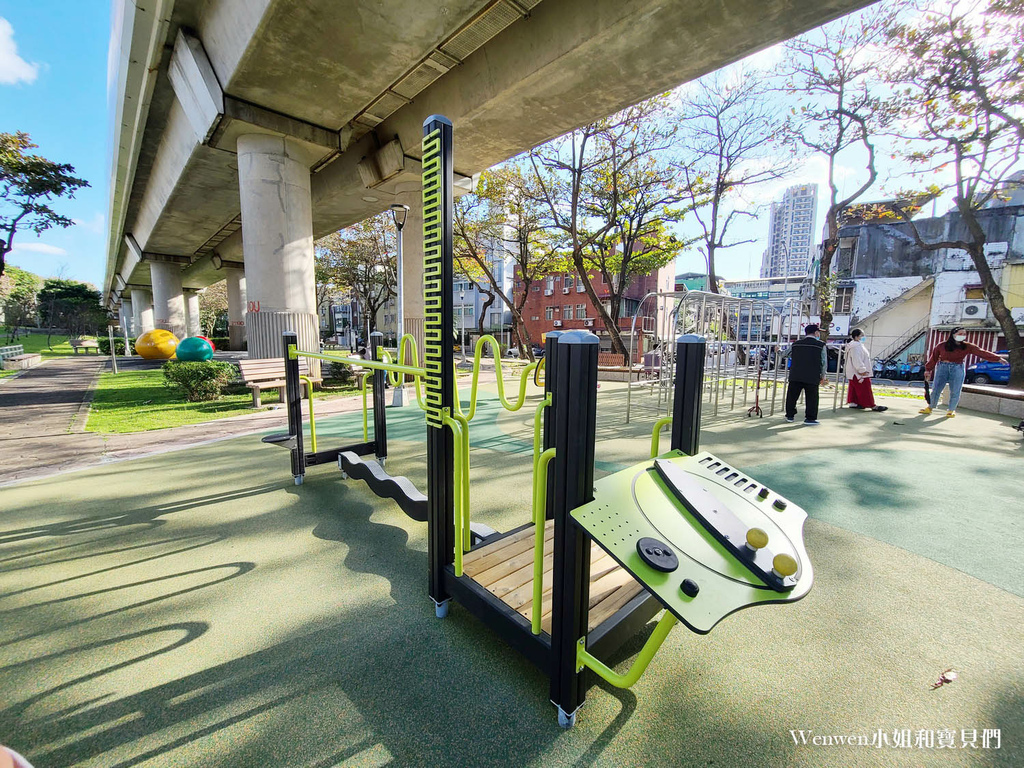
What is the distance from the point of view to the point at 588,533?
4.33 feet

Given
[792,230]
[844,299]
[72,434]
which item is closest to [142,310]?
[72,434]

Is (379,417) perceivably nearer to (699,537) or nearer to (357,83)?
(699,537)

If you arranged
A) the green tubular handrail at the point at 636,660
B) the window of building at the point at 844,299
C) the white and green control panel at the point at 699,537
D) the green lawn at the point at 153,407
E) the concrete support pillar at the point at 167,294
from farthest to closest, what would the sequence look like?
the window of building at the point at 844,299 → the concrete support pillar at the point at 167,294 → the green lawn at the point at 153,407 → the green tubular handrail at the point at 636,660 → the white and green control panel at the point at 699,537

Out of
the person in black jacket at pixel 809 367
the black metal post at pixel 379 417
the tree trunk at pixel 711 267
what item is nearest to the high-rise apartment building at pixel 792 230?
the tree trunk at pixel 711 267

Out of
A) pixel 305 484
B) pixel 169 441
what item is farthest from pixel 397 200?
pixel 305 484

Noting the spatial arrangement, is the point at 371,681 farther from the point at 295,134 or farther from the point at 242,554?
the point at 295,134

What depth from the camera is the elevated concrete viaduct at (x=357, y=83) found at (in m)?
5.71

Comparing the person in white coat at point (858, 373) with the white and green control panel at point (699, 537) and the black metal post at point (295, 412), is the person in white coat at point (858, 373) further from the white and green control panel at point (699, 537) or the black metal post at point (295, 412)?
the black metal post at point (295, 412)

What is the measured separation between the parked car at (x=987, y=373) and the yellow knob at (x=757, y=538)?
966 inches

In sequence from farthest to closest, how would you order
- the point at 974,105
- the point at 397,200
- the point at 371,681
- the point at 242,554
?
the point at 397,200 → the point at 974,105 → the point at 242,554 → the point at 371,681

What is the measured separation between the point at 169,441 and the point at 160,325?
72.2 ft

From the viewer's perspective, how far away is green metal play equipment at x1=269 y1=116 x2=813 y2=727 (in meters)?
1.26

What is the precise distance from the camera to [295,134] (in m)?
8.73

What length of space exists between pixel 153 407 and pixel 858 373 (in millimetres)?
13590
